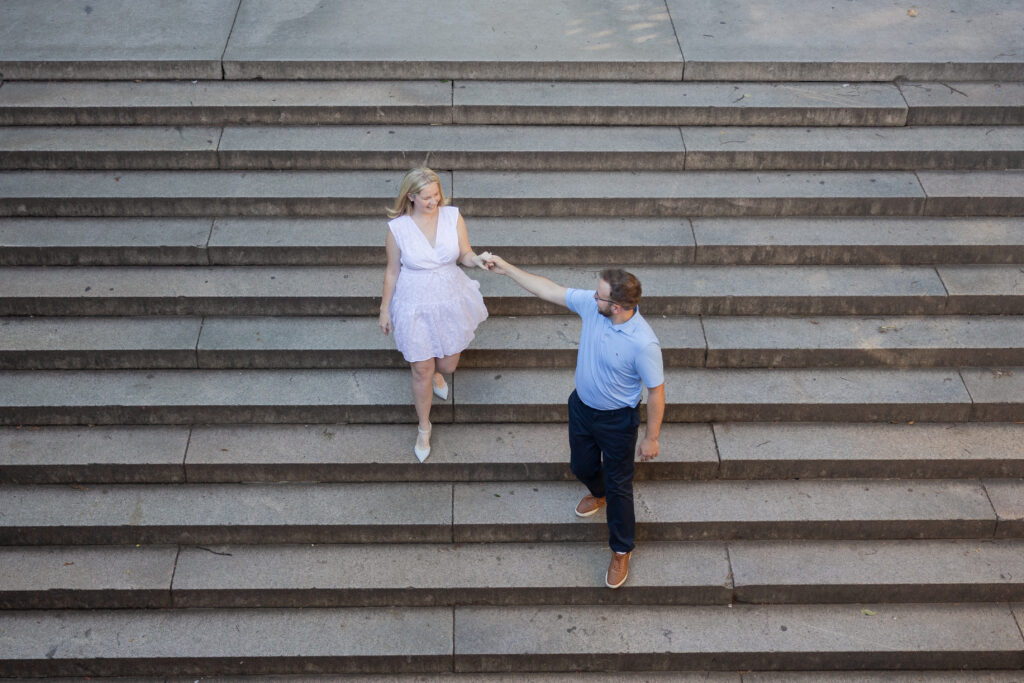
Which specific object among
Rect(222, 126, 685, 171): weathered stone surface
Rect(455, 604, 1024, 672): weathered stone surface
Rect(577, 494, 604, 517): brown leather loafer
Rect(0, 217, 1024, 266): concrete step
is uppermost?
Rect(222, 126, 685, 171): weathered stone surface

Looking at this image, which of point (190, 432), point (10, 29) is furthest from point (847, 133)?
point (10, 29)

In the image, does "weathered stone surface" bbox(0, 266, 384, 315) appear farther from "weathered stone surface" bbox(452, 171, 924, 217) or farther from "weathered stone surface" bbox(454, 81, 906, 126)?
"weathered stone surface" bbox(454, 81, 906, 126)

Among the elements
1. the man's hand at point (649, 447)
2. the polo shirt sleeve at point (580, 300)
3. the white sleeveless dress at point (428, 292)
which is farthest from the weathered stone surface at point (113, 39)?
the man's hand at point (649, 447)

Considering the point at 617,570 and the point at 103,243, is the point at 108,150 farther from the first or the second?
the point at 617,570

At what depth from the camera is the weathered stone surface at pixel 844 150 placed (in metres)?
7.28

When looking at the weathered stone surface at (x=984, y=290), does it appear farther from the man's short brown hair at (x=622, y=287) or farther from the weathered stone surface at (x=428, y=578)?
the man's short brown hair at (x=622, y=287)

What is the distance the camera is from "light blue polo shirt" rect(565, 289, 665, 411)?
4.97m

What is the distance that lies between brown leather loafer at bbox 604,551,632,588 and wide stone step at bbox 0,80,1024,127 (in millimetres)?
3394

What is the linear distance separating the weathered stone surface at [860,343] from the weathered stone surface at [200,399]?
199 centimetres

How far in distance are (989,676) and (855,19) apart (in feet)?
17.1

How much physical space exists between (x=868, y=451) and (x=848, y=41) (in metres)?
3.52

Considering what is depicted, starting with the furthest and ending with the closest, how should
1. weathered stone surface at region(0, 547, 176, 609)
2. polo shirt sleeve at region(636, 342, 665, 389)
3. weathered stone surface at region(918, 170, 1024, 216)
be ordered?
weathered stone surface at region(918, 170, 1024, 216), weathered stone surface at region(0, 547, 176, 609), polo shirt sleeve at region(636, 342, 665, 389)

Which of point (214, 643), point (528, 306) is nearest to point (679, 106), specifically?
point (528, 306)

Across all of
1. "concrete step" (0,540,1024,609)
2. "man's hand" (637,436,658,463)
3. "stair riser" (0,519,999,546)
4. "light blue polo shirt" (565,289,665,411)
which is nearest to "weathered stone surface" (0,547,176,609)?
"concrete step" (0,540,1024,609)
